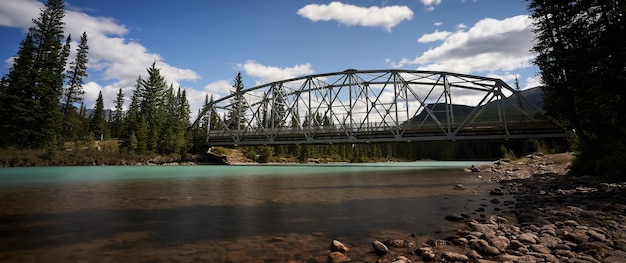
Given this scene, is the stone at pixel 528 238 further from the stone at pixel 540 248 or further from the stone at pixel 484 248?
the stone at pixel 484 248

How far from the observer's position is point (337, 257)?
4.41m

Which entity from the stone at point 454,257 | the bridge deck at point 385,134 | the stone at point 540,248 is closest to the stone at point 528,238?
the stone at point 540,248

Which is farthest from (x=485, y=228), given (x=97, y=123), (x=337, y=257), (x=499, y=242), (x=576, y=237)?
(x=97, y=123)

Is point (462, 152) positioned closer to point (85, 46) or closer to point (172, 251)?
point (85, 46)

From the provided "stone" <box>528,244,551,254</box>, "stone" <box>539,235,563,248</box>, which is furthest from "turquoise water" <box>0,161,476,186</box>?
"stone" <box>539,235,563,248</box>

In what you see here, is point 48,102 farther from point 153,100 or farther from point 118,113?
point 118,113

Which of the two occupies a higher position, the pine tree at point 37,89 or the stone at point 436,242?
the pine tree at point 37,89

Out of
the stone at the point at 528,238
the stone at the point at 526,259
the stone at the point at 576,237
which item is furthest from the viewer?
the stone at the point at 528,238

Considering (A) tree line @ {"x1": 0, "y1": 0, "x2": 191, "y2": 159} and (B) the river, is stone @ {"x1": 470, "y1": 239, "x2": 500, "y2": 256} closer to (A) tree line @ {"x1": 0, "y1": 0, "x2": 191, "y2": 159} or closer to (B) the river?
(B) the river

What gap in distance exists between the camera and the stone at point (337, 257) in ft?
14.0

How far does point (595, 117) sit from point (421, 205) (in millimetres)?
11614

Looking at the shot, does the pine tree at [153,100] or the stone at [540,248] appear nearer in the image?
the stone at [540,248]

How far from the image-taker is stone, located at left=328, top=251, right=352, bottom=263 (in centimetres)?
428

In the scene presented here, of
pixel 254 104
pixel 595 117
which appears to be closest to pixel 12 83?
pixel 254 104
